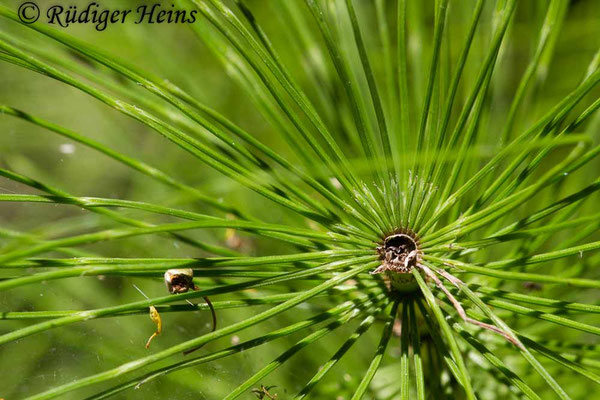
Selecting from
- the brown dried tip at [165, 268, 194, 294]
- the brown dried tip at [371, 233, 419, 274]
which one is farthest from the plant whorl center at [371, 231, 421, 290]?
the brown dried tip at [165, 268, 194, 294]

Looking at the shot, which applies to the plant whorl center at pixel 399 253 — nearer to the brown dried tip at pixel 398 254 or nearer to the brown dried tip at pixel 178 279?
the brown dried tip at pixel 398 254

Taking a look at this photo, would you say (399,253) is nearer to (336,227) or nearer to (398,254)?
(398,254)

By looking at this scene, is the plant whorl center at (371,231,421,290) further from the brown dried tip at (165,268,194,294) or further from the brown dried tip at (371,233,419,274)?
the brown dried tip at (165,268,194,294)

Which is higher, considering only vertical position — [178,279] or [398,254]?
[398,254]

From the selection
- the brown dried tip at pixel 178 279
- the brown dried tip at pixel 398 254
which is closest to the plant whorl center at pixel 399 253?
the brown dried tip at pixel 398 254

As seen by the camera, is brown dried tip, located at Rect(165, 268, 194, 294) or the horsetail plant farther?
brown dried tip, located at Rect(165, 268, 194, 294)

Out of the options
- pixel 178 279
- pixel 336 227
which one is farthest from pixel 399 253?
pixel 178 279

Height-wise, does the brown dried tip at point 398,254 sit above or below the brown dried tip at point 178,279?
above

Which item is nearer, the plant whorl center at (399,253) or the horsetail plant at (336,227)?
the horsetail plant at (336,227)

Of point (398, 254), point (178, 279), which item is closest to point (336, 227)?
point (398, 254)
